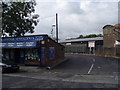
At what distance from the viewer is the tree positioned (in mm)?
22320

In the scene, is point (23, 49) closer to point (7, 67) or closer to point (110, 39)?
point (7, 67)

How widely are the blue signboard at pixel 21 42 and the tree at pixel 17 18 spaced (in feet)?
9.51

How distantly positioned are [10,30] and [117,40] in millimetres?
25465

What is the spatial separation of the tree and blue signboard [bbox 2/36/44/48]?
290 centimetres

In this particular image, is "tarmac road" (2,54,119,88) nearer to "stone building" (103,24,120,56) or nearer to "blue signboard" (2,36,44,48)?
"blue signboard" (2,36,44,48)

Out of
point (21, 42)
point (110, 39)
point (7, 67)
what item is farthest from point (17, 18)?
point (110, 39)

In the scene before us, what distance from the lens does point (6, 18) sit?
22.0 metres

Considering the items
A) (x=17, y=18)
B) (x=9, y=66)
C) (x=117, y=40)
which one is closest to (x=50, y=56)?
(x=9, y=66)

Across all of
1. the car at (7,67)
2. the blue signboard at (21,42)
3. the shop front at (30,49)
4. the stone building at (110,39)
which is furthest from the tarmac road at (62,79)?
the stone building at (110,39)

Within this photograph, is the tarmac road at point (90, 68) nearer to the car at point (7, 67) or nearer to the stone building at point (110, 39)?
the car at point (7, 67)

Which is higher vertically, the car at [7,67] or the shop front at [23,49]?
the shop front at [23,49]

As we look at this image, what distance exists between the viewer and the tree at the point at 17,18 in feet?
73.2

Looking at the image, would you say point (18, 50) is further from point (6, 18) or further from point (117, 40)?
point (117, 40)

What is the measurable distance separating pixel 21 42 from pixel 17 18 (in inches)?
217
